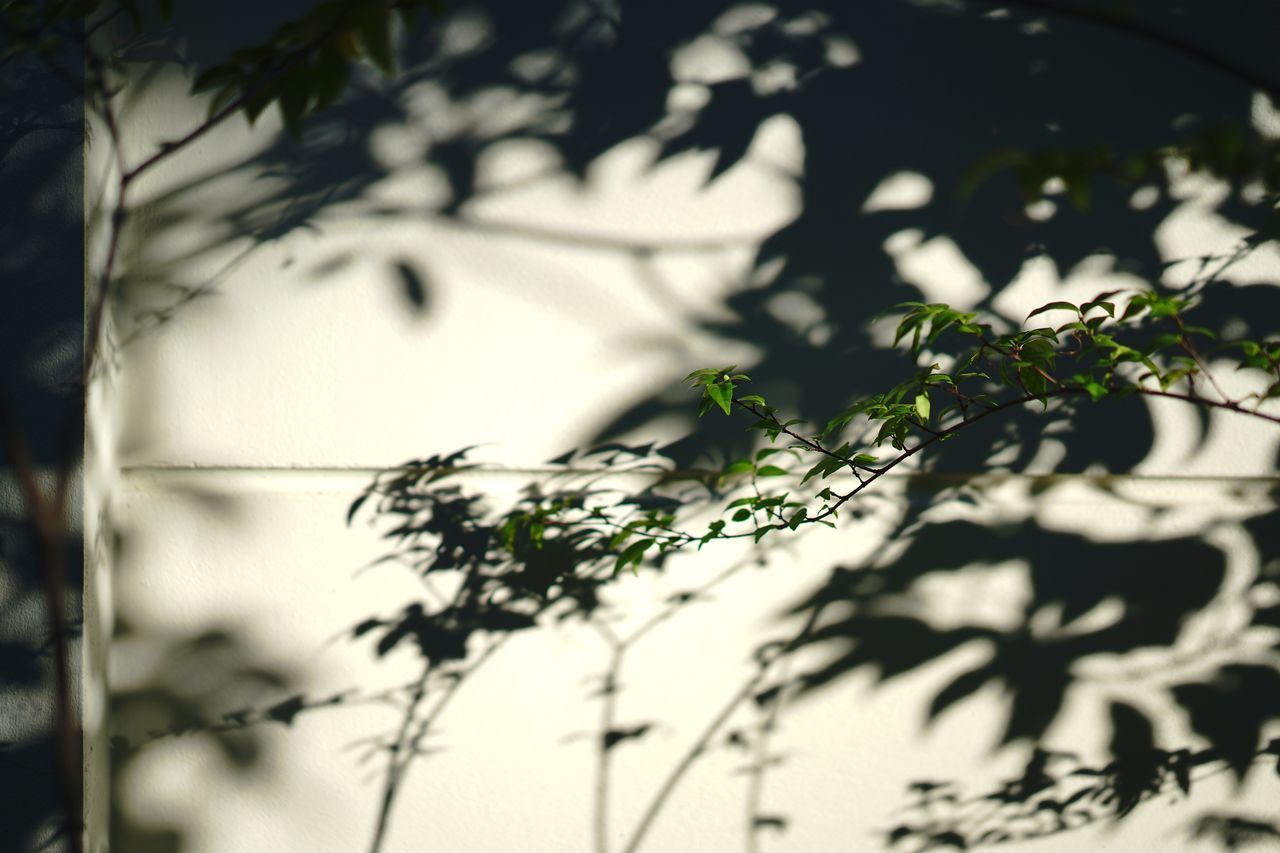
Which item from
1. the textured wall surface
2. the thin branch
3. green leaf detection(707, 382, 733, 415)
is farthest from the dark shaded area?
the thin branch

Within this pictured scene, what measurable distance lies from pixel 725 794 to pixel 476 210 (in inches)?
54.8

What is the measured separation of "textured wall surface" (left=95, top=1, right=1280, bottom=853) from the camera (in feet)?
5.58

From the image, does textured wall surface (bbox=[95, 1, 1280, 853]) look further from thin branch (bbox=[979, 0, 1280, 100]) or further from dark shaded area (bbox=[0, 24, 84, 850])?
thin branch (bbox=[979, 0, 1280, 100])

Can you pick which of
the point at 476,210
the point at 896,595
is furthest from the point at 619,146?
the point at 896,595

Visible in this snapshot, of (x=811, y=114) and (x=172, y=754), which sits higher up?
(x=811, y=114)

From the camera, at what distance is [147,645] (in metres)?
1.71

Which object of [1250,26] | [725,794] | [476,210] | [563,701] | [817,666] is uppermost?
[476,210]

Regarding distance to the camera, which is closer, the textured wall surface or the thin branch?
the thin branch

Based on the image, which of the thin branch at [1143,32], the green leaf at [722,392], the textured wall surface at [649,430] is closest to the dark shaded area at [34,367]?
the textured wall surface at [649,430]

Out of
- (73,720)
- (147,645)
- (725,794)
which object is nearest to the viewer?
(73,720)

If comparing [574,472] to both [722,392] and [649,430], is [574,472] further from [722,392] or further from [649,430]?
[722,392]

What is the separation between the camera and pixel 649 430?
1.80m

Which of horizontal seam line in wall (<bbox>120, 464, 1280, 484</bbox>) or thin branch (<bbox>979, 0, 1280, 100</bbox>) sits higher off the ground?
thin branch (<bbox>979, 0, 1280, 100</bbox>)

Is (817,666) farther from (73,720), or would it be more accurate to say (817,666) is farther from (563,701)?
(73,720)
